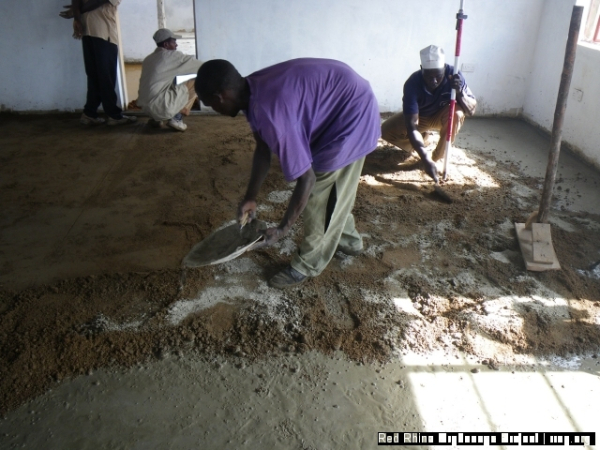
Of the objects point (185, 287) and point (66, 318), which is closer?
point (66, 318)

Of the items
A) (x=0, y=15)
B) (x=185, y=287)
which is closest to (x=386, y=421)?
(x=185, y=287)

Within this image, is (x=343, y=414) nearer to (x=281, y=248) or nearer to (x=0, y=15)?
(x=281, y=248)

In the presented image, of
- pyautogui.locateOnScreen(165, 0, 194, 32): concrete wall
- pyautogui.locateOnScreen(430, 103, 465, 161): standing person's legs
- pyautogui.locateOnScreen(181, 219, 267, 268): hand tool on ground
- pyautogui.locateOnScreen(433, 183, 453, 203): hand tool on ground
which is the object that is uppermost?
pyautogui.locateOnScreen(165, 0, 194, 32): concrete wall

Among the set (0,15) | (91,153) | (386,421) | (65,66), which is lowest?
(386,421)

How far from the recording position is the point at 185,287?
262 cm

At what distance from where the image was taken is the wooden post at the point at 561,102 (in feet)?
8.55

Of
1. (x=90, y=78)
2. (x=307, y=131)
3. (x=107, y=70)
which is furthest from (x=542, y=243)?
(x=90, y=78)

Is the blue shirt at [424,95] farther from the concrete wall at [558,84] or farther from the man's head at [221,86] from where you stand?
the man's head at [221,86]

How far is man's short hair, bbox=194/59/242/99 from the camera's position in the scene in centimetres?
194

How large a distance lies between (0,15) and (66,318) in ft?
13.7

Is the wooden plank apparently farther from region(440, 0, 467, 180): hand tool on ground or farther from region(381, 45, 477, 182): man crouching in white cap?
region(440, 0, 467, 180): hand tool on ground

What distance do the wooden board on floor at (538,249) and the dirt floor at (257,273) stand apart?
2.3 inches

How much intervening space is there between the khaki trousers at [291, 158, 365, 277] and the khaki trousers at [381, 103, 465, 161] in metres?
1.67

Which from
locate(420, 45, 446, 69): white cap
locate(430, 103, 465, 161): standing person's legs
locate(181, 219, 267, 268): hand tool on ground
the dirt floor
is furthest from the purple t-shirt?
locate(430, 103, 465, 161): standing person's legs
